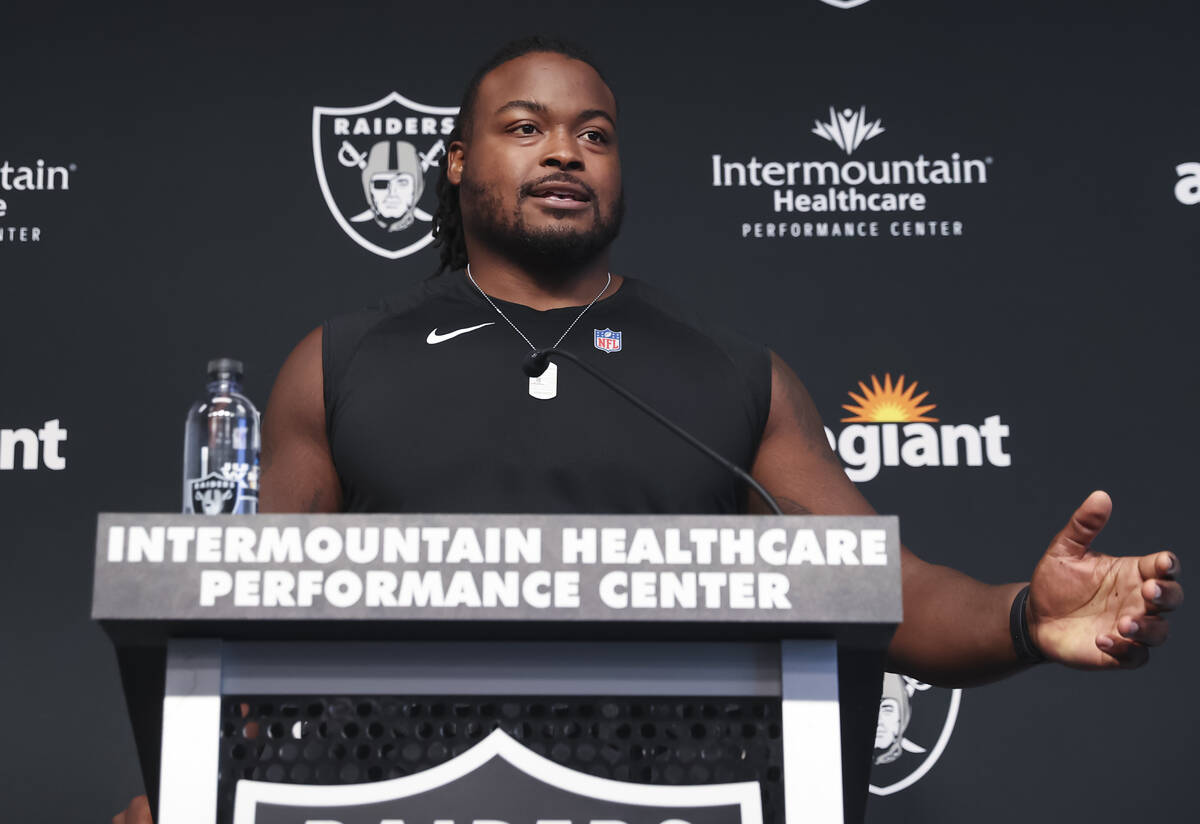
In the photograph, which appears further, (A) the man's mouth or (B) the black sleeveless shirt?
(A) the man's mouth

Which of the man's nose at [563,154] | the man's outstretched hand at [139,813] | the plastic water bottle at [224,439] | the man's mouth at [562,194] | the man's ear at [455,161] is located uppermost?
the man's ear at [455,161]

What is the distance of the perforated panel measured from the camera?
94 centimetres

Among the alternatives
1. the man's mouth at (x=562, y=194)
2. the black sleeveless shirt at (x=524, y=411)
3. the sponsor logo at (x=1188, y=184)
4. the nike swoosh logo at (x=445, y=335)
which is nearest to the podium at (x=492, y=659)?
the black sleeveless shirt at (x=524, y=411)

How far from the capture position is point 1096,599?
121 cm

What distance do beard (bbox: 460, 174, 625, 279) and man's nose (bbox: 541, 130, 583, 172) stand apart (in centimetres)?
1

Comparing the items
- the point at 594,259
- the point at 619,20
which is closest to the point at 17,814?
the point at 594,259

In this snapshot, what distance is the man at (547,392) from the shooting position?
1.55 metres

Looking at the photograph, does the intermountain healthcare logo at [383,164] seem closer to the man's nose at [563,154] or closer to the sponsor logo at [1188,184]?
the man's nose at [563,154]

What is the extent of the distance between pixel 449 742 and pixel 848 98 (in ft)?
6.37

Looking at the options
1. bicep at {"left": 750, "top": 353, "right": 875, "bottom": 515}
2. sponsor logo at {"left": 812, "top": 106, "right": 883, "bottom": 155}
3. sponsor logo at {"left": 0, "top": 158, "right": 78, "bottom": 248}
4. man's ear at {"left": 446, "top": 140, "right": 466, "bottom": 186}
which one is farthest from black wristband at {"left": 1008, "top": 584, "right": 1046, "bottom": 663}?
sponsor logo at {"left": 0, "top": 158, "right": 78, "bottom": 248}

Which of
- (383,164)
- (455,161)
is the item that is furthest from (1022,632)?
(383,164)

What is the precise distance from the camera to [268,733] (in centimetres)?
94

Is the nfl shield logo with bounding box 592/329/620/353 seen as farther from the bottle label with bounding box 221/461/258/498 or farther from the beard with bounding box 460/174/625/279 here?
the bottle label with bounding box 221/461/258/498

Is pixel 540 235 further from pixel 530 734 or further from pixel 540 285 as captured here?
pixel 530 734
